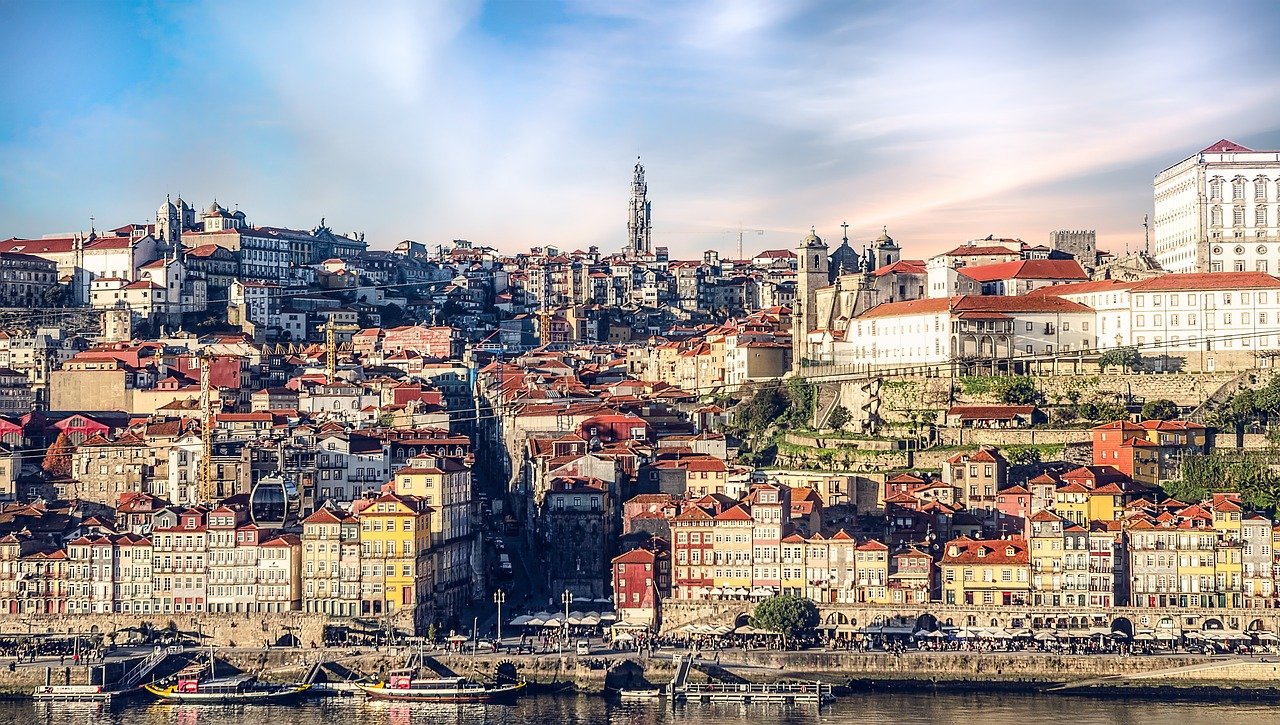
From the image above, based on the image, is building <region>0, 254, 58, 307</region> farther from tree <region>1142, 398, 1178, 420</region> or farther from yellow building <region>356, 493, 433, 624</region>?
tree <region>1142, 398, 1178, 420</region>

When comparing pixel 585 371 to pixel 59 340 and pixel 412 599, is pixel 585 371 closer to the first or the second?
pixel 59 340

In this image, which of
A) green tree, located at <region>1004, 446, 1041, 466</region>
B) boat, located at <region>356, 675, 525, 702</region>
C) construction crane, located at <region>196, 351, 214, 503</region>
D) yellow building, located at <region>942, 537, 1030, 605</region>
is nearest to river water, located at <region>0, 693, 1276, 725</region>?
boat, located at <region>356, 675, 525, 702</region>

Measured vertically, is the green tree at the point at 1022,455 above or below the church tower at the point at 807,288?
below

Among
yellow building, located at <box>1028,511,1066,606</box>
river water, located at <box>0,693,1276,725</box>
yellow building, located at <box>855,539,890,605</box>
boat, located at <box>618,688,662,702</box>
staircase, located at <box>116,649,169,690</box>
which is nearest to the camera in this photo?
river water, located at <box>0,693,1276,725</box>

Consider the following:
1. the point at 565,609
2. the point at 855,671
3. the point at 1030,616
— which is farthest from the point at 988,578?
the point at 565,609

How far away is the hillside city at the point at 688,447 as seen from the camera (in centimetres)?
4853

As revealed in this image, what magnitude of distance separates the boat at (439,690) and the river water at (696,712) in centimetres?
29

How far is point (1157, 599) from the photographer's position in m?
48.2

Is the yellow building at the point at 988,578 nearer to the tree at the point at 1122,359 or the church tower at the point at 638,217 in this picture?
the tree at the point at 1122,359

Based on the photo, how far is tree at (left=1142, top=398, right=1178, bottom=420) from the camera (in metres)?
58.1

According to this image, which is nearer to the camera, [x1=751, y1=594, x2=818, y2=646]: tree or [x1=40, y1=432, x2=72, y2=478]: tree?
[x1=751, y1=594, x2=818, y2=646]: tree

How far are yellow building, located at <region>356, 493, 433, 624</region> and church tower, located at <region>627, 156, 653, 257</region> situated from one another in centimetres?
8031

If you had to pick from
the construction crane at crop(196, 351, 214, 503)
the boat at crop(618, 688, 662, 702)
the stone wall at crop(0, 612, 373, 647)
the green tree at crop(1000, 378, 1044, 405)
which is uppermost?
the green tree at crop(1000, 378, 1044, 405)

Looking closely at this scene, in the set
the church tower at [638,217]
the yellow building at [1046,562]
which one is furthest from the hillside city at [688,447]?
the church tower at [638,217]
